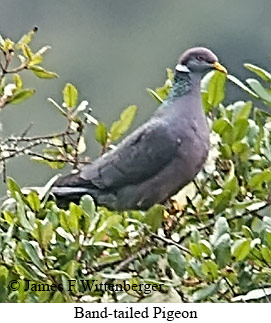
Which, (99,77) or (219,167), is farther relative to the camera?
(99,77)

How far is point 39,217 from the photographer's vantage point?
1.06 metres

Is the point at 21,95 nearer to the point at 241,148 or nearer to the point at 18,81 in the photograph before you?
the point at 18,81

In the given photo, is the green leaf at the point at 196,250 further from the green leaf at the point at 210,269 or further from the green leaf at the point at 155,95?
the green leaf at the point at 155,95

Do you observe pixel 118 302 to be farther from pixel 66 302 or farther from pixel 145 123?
pixel 145 123

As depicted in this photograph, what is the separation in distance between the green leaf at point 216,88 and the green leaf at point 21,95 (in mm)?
223

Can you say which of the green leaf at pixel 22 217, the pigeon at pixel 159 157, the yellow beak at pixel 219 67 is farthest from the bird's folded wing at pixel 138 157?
the green leaf at pixel 22 217

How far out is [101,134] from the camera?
1.14 m

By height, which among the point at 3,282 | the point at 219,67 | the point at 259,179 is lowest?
the point at 3,282

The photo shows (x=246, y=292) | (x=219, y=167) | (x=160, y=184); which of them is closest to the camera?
(x=246, y=292)

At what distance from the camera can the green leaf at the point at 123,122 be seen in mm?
1139

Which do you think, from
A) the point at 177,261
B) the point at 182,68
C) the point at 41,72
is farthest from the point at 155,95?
the point at 177,261

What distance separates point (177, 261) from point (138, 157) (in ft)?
1.00

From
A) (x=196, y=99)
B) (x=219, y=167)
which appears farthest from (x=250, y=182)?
(x=196, y=99)

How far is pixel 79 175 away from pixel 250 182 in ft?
0.80
